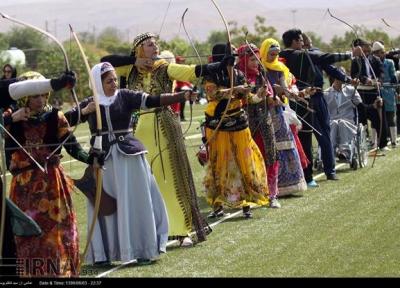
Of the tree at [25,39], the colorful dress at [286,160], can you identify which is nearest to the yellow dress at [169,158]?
the colorful dress at [286,160]

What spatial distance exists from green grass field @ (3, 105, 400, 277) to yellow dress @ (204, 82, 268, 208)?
0.24 meters

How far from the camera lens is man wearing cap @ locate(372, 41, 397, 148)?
1934 cm

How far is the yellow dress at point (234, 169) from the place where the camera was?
1193 cm

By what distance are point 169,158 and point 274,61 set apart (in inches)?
129

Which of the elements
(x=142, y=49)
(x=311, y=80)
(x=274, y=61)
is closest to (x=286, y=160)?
(x=274, y=61)

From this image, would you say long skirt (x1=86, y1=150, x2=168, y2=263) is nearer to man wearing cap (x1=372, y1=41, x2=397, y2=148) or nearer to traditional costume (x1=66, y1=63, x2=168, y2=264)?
traditional costume (x1=66, y1=63, x2=168, y2=264)

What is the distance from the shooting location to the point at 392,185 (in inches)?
550

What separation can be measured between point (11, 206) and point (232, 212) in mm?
5294

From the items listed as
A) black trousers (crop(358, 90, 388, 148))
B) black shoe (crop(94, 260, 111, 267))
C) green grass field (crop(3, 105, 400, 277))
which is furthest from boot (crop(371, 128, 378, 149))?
black shoe (crop(94, 260, 111, 267))

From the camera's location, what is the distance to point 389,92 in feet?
63.9

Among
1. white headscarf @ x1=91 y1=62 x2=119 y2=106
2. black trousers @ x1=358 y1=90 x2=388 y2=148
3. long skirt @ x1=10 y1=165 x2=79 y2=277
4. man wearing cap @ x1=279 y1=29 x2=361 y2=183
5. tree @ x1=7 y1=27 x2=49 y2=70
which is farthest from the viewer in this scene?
tree @ x1=7 y1=27 x2=49 y2=70

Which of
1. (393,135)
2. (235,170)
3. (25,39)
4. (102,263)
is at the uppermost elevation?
(235,170)

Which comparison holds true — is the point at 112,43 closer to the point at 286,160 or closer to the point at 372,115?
the point at 372,115

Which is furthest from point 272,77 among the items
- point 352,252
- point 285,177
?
point 352,252
